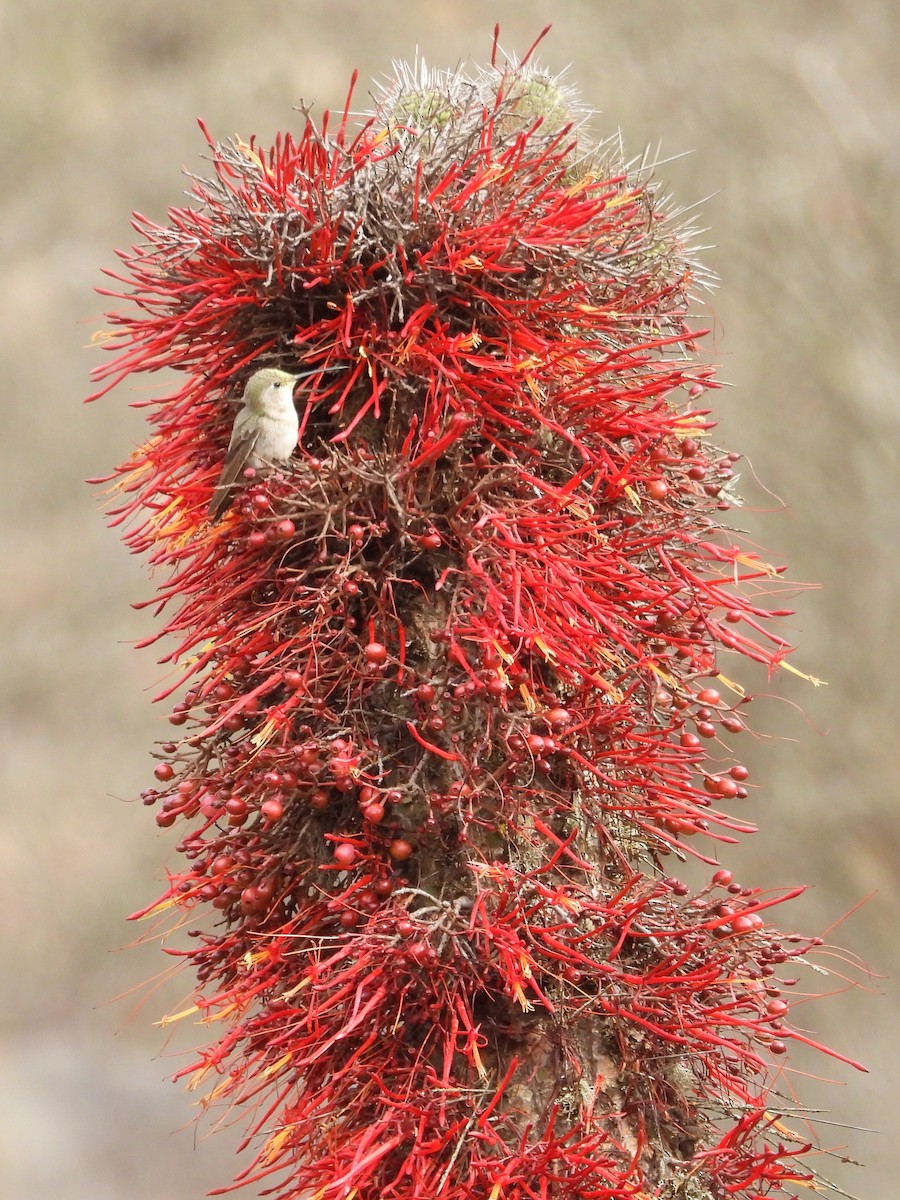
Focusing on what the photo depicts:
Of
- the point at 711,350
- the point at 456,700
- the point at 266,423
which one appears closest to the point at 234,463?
the point at 266,423

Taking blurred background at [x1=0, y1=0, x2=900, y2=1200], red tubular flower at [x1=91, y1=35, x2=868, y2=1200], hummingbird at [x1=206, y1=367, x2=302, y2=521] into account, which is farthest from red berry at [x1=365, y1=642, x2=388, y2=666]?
blurred background at [x1=0, y1=0, x2=900, y2=1200]

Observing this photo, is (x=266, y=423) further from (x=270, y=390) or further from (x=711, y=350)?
(x=711, y=350)

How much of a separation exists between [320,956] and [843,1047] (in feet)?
1.98

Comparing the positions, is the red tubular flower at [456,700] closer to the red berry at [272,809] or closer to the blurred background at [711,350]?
the red berry at [272,809]

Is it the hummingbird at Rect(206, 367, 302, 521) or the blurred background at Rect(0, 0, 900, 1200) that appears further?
the blurred background at Rect(0, 0, 900, 1200)

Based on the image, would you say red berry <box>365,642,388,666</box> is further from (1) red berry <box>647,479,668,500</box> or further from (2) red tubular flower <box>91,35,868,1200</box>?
(1) red berry <box>647,479,668,500</box>

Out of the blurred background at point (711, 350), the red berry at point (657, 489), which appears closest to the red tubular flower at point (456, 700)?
the red berry at point (657, 489)

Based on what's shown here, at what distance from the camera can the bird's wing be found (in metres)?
0.52

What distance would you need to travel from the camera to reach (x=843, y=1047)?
2.97ft

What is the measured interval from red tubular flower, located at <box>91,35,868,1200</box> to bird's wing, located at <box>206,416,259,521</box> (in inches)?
0.5

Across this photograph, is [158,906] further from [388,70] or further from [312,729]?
[388,70]

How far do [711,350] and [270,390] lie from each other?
22.1 inches

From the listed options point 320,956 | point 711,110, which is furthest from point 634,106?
point 320,956

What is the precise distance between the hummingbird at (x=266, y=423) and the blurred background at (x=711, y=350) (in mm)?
319
